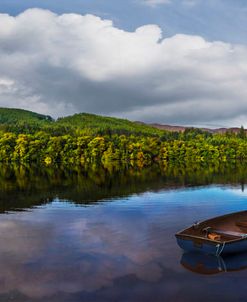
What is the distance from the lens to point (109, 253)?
31.8m

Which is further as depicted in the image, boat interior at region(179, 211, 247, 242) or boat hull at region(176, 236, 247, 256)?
boat interior at region(179, 211, 247, 242)

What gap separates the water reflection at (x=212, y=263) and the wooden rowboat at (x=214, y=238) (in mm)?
591

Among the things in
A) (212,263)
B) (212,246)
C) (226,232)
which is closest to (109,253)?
(212,263)

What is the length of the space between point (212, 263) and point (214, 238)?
1955 millimetres

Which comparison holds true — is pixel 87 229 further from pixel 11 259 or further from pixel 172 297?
pixel 172 297

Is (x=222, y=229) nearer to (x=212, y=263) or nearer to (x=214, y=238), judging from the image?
(x=214, y=238)

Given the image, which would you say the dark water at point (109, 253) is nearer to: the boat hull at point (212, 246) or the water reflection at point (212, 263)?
the water reflection at point (212, 263)

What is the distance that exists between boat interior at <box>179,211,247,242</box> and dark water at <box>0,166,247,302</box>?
1706 millimetres

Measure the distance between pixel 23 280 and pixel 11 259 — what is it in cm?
495

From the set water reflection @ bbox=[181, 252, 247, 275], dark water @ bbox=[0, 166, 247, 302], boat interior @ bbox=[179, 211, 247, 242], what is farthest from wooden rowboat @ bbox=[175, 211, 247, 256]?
dark water @ bbox=[0, 166, 247, 302]

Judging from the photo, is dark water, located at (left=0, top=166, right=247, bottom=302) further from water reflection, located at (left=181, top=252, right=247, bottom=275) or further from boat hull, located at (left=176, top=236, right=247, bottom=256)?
boat hull, located at (left=176, top=236, right=247, bottom=256)

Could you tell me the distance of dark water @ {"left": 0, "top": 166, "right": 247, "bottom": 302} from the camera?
24.1 m

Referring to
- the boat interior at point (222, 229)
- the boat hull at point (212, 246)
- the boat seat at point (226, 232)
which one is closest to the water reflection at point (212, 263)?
the boat hull at point (212, 246)

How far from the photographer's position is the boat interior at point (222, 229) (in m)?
31.0
